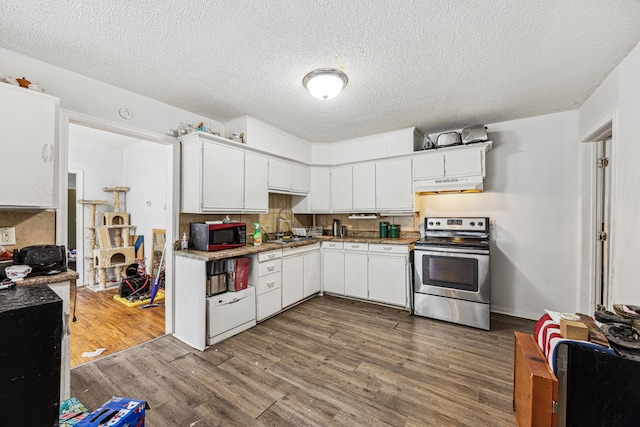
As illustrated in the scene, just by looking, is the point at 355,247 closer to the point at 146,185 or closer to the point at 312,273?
the point at 312,273

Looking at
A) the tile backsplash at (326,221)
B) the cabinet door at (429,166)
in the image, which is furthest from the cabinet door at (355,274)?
the cabinet door at (429,166)

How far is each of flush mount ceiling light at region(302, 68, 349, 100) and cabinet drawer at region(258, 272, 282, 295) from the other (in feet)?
6.96

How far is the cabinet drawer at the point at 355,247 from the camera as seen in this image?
371 cm

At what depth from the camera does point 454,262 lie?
307cm

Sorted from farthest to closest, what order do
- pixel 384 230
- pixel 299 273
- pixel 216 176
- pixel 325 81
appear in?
pixel 384 230 < pixel 299 273 < pixel 216 176 < pixel 325 81

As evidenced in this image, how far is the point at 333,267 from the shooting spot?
400cm

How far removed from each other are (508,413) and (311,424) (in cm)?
129

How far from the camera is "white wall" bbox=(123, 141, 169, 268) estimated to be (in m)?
4.52

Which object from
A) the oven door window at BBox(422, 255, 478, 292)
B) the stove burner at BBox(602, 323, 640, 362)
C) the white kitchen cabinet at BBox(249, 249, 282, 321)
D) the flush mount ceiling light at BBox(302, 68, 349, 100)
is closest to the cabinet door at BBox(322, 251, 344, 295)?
the white kitchen cabinet at BBox(249, 249, 282, 321)

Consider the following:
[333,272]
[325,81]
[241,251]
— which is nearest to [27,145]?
[241,251]

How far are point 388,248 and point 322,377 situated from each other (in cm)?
190

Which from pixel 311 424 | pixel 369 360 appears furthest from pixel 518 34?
pixel 311 424

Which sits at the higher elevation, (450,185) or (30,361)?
(450,185)

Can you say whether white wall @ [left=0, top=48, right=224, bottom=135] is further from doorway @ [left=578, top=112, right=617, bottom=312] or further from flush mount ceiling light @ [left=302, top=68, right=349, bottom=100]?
doorway @ [left=578, top=112, right=617, bottom=312]
